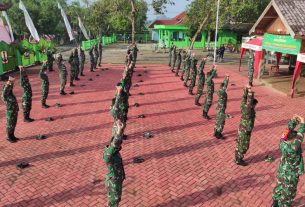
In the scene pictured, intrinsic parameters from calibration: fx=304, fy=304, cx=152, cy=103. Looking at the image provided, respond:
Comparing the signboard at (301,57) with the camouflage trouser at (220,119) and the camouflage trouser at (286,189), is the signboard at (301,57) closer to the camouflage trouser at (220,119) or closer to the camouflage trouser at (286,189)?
the camouflage trouser at (220,119)

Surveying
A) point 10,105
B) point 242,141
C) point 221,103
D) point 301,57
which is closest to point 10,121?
point 10,105

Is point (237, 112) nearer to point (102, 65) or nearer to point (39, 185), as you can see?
point (39, 185)


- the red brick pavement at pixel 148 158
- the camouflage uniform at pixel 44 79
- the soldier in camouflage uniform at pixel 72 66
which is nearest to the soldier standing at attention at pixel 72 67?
the soldier in camouflage uniform at pixel 72 66

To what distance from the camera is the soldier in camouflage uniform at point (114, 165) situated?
18.8ft

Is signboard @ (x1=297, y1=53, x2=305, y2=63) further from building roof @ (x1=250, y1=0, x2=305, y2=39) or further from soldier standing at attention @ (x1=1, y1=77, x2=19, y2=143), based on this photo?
soldier standing at attention @ (x1=1, y1=77, x2=19, y2=143)

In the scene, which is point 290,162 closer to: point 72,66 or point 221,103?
point 221,103

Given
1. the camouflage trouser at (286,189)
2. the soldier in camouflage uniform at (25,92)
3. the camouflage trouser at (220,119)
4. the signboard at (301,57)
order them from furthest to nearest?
the signboard at (301,57)
the soldier in camouflage uniform at (25,92)
the camouflage trouser at (220,119)
the camouflage trouser at (286,189)

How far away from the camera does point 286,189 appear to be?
251 inches

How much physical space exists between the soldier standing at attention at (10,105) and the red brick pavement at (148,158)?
0.40m

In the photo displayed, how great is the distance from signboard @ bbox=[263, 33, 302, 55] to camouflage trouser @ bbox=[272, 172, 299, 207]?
12038mm

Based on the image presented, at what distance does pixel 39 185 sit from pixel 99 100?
8379 mm

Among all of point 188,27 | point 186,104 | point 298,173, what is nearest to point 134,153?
point 298,173

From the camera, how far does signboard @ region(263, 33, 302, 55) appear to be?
16630 millimetres

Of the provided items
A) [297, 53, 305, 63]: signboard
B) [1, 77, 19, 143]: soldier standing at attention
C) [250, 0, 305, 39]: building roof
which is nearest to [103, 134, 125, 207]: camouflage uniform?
[1, 77, 19, 143]: soldier standing at attention
